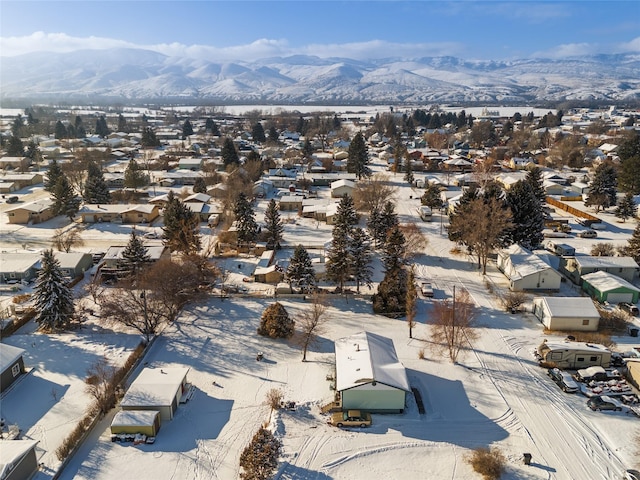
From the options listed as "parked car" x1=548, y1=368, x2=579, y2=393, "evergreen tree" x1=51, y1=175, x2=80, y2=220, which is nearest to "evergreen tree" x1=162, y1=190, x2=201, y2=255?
"evergreen tree" x1=51, y1=175, x2=80, y2=220

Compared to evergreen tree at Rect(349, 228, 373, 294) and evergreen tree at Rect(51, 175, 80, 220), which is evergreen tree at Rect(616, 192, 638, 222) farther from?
evergreen tree at Rect(51, 175, 80, 220)

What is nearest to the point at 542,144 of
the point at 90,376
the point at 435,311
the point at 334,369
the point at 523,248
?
the point at 523,248

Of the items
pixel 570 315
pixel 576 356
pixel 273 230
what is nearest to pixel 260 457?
pixel 576 356

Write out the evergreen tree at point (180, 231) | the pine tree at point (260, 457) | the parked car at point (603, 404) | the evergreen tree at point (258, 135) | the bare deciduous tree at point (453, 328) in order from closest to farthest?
the pine tree at point (260, 457)
the parked car at point (603, 404)
the bare deciduous tree at point (453, 328)
the evergreen tree at point (180, 231)
the evergreen tree at point (258, 135)

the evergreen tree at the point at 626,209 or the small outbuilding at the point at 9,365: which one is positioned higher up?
the evergreen tree at the point at 626,209

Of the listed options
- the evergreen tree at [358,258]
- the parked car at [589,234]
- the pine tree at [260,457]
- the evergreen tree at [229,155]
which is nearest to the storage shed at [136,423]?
the pine tree at [260,457]

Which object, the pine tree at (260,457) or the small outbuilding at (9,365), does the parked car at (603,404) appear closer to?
the pine tree at (260,457)
